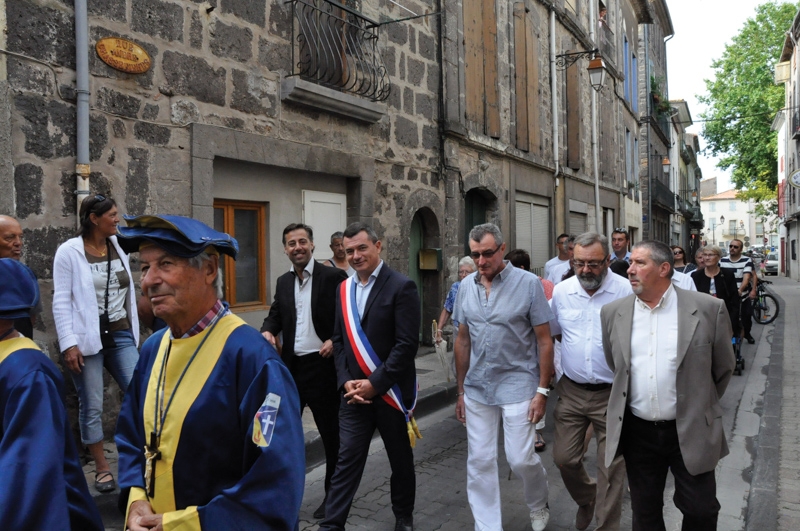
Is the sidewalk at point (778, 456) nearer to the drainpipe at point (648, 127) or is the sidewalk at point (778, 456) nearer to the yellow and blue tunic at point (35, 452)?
the yellow and blue tunic at point (35, 452)

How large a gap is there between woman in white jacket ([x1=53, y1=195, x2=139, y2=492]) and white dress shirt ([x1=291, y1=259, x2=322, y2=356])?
1220 mm

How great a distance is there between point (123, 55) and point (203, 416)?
4564 millimetres

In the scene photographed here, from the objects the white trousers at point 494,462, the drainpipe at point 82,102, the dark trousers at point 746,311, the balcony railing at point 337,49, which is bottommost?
the white trousers at point 494,462

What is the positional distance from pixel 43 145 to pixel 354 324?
274 centimetres

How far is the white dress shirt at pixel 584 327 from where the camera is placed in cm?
391

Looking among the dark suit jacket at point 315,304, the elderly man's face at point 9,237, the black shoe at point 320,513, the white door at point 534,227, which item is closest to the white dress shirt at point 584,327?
the dark suit jacket at point 315,304

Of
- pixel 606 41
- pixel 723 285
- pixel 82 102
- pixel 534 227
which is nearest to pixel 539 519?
pixel 82 102

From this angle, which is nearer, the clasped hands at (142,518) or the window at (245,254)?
the clasped hands at (142,518)

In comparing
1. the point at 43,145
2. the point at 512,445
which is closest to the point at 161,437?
the point at 512,445

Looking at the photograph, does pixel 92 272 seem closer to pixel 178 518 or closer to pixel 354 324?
pixel 354 324

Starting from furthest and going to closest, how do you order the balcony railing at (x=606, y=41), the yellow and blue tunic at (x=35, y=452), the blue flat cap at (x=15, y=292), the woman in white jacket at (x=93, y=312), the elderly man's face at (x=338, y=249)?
the balcony railing at (x=606, y=41) → the elderly man's face at (x=338, y=249) → the woman in white jacket at (x=93, y=312) → the blue flat cap at (x=15, y=292) → the yellow and blue tunic at (x=35, y=452)

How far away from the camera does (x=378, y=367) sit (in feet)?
12.9

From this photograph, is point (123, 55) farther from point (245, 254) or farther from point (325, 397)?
point (325, 397)

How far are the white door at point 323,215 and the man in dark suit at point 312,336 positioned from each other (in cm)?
331
